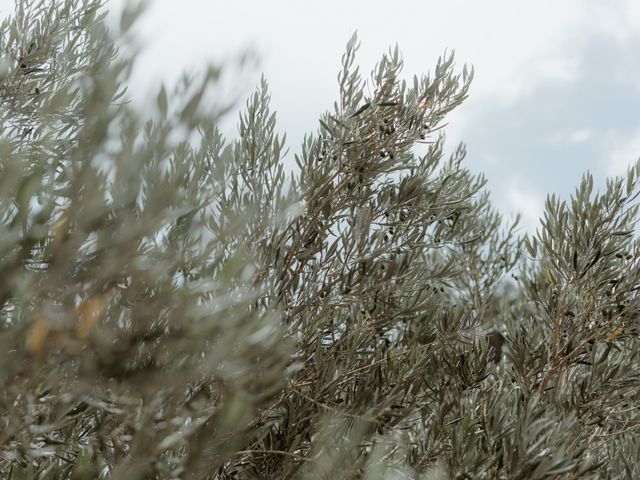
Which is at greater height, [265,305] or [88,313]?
[265,305]

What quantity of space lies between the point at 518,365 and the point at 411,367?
1.02 metres

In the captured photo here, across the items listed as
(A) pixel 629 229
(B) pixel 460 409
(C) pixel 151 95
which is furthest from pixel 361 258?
(C) pixel 151 95

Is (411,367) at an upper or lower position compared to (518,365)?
lower

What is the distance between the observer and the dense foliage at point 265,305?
2342 mm

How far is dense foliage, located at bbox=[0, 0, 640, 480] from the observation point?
7.68ft

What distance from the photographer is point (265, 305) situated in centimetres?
509

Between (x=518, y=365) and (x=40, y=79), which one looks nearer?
(x=518, y=365)

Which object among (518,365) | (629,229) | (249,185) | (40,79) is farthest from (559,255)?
(40,79)

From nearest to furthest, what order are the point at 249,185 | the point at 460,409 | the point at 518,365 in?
the point at 460,409 → the point at 518,365 → the point at 249,185

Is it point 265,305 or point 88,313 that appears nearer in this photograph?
point 88,313

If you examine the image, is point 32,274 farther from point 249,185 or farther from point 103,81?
point 249,185

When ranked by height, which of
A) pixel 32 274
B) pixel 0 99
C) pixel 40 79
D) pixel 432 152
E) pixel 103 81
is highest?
pixel 432 152

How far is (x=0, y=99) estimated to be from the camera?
5398 millimetres

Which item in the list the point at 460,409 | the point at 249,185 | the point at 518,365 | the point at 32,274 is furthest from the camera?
the point at 249,185
